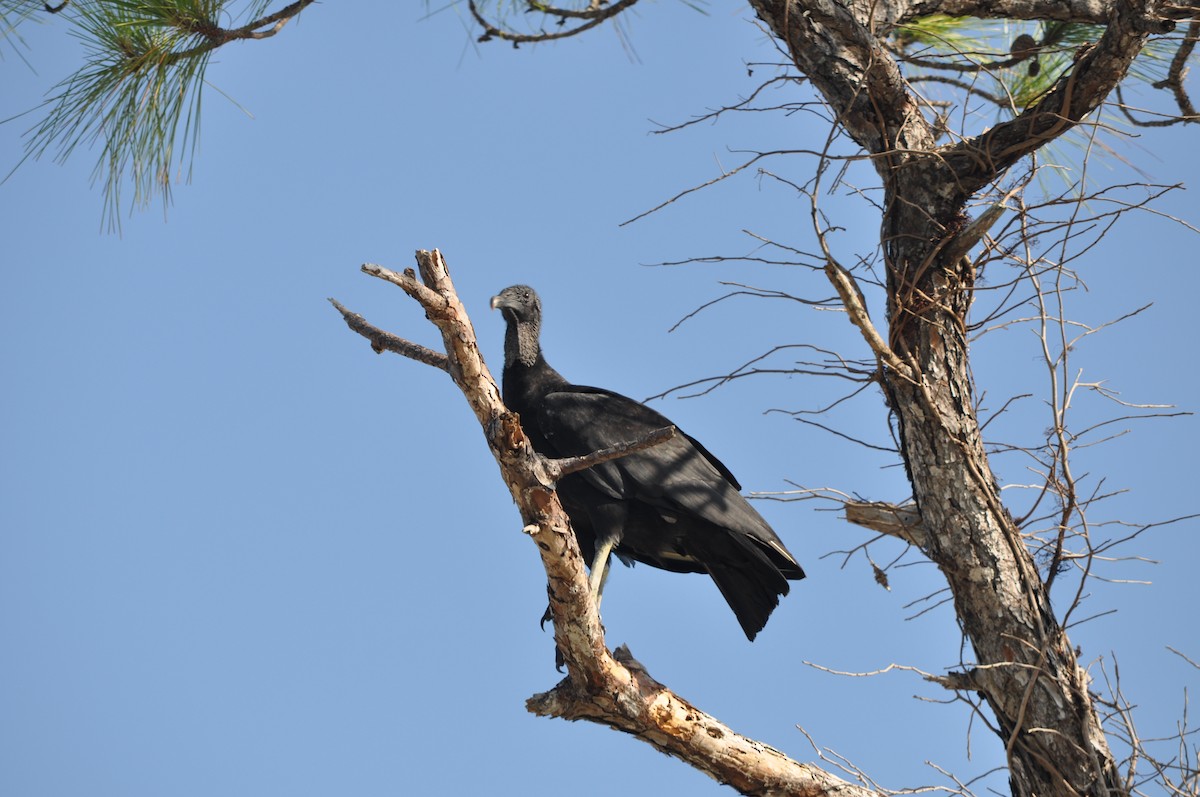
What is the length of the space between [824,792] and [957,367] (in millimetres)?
1006

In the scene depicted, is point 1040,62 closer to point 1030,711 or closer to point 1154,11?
point 1154,11

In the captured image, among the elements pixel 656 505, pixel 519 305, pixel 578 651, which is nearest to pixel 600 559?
pixel 656 505

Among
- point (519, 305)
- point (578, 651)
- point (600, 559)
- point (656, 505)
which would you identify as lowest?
point (578, 651)

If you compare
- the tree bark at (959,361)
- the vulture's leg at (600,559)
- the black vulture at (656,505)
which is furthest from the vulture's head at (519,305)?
the tree bark at (959,361)

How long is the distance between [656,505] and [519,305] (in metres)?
0.90

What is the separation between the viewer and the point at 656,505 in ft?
10.8

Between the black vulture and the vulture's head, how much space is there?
0.33 meters

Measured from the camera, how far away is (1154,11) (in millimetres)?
2629

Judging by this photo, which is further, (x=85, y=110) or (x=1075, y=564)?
(x=85, y=110)

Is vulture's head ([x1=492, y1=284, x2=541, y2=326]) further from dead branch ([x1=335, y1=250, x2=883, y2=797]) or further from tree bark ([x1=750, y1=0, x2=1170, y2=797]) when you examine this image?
dead branch ([x1=335, y1=250, x2=883, y2=797])

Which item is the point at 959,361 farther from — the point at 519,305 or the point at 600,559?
the point at 519,305

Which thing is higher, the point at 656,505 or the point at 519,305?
the point at 519,305

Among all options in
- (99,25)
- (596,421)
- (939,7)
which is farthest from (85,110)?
(939,7)

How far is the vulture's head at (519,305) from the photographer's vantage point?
3855 millimetres
